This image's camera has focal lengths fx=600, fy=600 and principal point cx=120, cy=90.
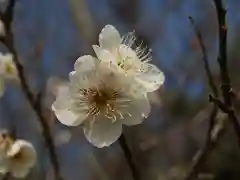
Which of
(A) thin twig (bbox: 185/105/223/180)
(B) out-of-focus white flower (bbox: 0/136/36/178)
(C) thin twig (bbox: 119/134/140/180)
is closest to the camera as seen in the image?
(C) thin twig (bbox: 119/134/140/180)

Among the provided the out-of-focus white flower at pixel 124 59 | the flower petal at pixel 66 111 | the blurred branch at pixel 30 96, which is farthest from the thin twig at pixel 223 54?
the blurred branch at pixel 30 96

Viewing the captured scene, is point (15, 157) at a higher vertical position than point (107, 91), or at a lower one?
lower

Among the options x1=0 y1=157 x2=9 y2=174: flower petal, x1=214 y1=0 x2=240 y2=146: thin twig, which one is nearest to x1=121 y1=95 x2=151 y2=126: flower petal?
x1=214 y1=0 x2=240 y2=146: thin twig

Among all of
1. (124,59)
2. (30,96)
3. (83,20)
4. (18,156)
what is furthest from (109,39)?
(83,20)

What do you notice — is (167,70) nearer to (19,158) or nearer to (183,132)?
(183,132)

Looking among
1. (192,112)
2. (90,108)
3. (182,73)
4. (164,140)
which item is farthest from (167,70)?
(90,108)

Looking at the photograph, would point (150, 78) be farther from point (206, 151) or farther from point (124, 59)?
point (206, 151)

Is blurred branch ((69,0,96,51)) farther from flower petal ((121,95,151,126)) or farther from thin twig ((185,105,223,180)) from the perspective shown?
flower petal ((121,95,151,126))
